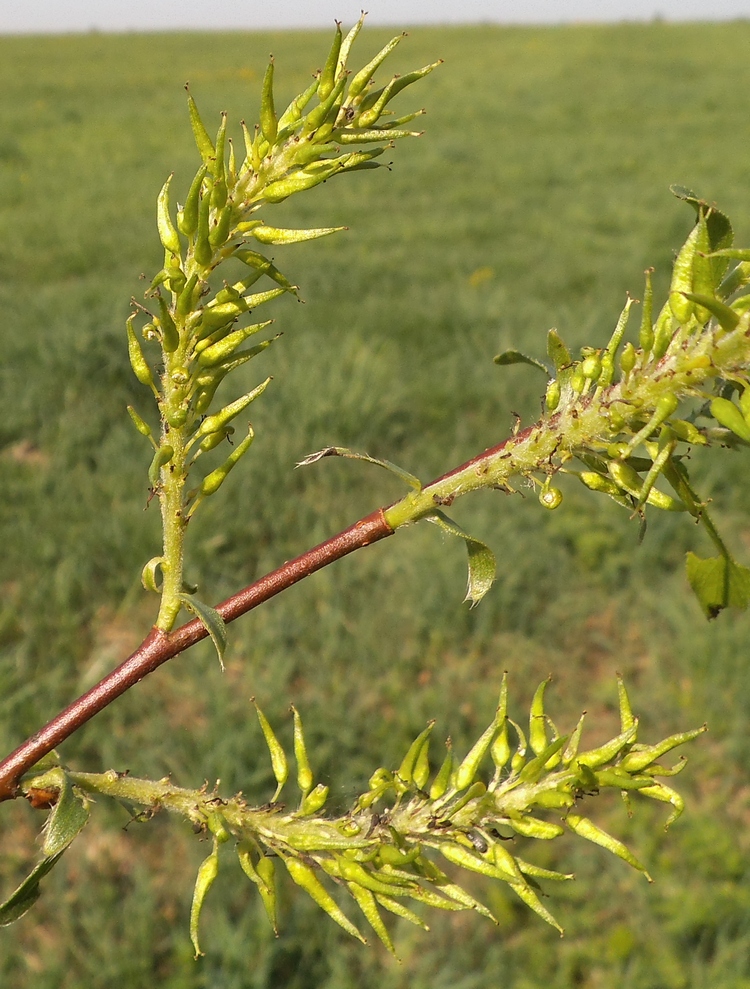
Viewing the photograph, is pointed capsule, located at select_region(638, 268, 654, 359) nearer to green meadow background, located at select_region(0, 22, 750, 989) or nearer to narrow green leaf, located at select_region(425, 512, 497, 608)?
narrow green leaf, located at select_region(425, 512, 497, 608)

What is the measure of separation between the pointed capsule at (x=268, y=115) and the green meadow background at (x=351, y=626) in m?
0.55

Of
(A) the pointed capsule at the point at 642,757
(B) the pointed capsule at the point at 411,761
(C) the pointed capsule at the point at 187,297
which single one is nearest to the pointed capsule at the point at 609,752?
(A) the pointed capsule at the point at 642,757

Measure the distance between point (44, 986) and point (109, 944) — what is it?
0.19 m

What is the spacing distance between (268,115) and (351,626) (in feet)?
10.6

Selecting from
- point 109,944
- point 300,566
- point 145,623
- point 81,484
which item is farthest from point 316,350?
point 300,566

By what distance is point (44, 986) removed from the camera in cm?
242

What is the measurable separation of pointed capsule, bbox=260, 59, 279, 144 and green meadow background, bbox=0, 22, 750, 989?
0.55 m

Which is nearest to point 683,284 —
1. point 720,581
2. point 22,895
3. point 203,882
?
point 720,581

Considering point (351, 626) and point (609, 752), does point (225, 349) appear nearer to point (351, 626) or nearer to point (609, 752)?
point (609, 752)

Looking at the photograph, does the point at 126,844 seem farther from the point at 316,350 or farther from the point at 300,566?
the point at 316,350

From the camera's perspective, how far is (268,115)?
633mm

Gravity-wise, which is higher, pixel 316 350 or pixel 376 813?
pixel 376 813

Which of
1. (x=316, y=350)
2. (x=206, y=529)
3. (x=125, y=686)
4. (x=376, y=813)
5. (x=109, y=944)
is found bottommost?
(x=109, y=944)

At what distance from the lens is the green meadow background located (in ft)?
8.79
